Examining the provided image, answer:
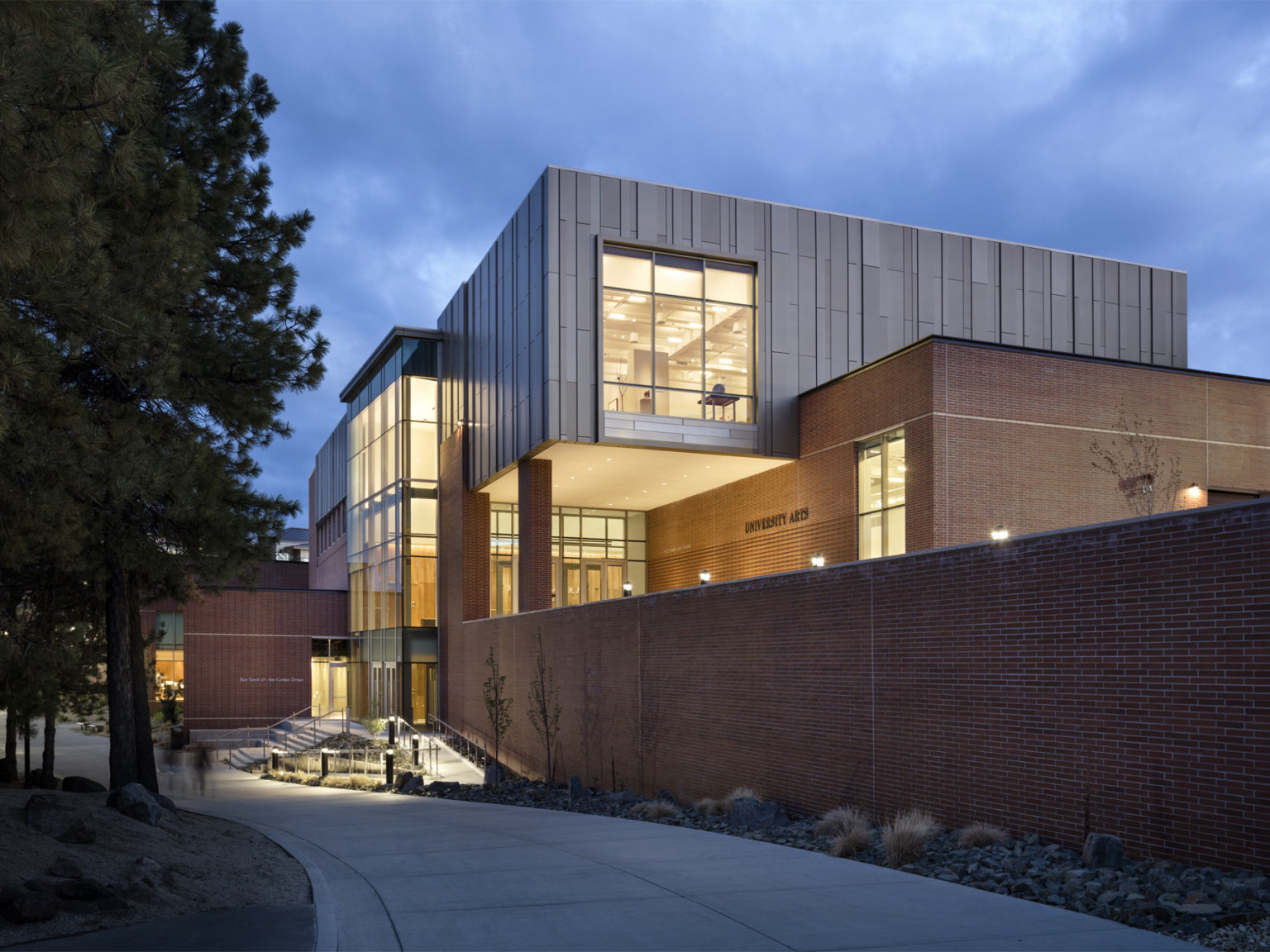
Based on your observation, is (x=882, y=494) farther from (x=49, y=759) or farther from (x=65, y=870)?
(x=49, y=759)

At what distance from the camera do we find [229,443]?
18.6 metres

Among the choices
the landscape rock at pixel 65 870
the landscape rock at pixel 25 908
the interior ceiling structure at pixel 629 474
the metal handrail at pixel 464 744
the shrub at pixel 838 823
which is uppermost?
the interior ceiling structure at pixel 629 474

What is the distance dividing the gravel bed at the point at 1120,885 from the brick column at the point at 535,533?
18105 millimetres

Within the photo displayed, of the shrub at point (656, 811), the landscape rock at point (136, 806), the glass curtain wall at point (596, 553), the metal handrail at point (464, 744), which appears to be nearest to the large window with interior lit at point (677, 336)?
the metal handrail at point (464, 744)

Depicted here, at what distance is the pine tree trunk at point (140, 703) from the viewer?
18.7 meters

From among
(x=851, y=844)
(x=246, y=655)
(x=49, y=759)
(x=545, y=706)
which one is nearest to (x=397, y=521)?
(x=246, y=655)

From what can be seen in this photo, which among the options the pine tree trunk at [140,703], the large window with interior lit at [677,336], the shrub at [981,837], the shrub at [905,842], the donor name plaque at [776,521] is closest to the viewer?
the shrub at [905,842]

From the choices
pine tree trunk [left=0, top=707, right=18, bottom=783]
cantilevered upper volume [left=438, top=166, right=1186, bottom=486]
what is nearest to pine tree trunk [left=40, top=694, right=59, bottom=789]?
pine tree trunk [left=0, top=707, right=18, bottom=783]

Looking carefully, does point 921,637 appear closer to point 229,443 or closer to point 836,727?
point 836,727

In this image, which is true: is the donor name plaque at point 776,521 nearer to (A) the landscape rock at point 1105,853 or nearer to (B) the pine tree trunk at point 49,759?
(B) the pine tree trunk at point 49,759

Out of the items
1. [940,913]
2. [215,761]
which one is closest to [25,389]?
[940,913]

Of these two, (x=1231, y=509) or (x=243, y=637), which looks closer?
(x=1231, y=509)

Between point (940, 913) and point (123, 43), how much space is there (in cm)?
969

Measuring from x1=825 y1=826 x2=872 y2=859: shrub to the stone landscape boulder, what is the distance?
2.55 meters
